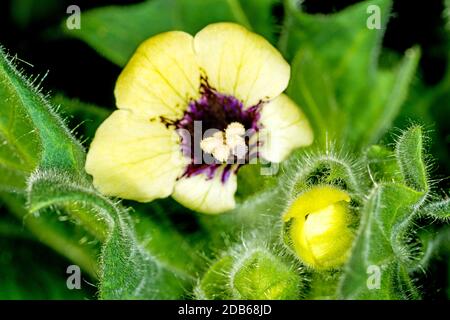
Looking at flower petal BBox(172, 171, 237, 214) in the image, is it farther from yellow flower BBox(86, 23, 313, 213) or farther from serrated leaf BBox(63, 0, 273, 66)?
→ serrated leaf BBox(63, 0, 273, 66)

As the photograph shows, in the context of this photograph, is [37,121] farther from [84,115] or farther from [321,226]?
[321,226]

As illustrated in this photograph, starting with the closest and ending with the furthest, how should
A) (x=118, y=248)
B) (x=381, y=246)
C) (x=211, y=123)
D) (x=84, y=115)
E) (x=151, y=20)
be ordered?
(x=381, y=246) < (x=118, y=248) < (x=211, y=123) < (x=84, y=115) < (x=151, y=20)

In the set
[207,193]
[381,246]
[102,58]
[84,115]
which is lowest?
[381,246]

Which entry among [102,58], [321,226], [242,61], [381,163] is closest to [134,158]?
[242,61]

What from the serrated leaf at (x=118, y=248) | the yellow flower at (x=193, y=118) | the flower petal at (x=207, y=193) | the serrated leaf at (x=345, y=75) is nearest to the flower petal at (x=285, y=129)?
the yellow flower at (x=193, y=118)

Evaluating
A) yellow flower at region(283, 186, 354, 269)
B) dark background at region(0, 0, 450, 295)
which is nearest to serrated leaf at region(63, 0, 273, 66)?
dark background at region(0, 0, 450, 295)

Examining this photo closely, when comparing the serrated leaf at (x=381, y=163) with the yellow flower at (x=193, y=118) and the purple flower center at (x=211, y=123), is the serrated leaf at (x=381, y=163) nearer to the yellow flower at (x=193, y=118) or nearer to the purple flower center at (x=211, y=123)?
the yellow flower at (x=193, y=118)
